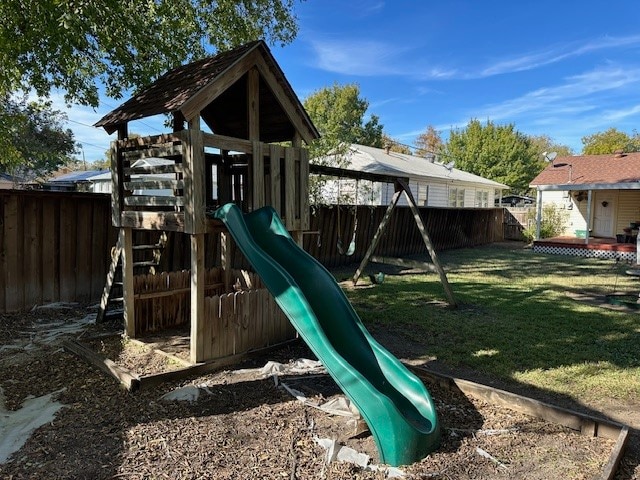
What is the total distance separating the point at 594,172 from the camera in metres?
19.5

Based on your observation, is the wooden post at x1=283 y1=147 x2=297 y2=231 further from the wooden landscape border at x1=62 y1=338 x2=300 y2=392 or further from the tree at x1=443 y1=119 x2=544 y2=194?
the tree at x1=443 y1=119 x2=544 y2=194

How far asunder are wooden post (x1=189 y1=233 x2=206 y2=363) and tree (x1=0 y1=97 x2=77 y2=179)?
4.39m

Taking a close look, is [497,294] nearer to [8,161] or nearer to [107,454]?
[107,454]

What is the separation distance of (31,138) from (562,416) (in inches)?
1093

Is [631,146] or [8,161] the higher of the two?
[631,146]

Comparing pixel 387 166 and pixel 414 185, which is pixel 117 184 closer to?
pixel 387 166

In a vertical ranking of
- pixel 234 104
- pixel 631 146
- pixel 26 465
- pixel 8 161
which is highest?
pixel 631 146

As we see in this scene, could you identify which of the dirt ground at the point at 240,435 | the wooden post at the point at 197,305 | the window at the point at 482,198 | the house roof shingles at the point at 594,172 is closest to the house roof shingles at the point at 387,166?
the window at the point at 482,198

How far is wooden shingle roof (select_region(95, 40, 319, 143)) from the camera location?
15.5 feet

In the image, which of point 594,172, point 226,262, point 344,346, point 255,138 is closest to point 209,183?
point 226,262

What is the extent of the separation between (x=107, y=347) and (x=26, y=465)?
2.42 meters

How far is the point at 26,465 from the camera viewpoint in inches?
116

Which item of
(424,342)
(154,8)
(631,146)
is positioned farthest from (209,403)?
(631,146)

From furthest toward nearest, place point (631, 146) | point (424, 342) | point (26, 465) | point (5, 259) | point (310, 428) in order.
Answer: point (631, 146)
point (5, 259)
point (424, 342)
point (310, 428)
point (26, 465)
